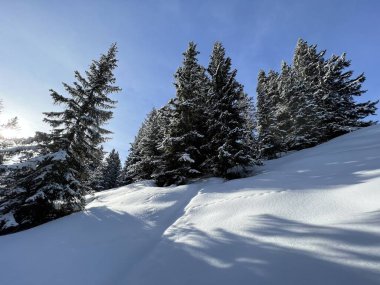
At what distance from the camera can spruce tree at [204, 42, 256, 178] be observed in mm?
16531

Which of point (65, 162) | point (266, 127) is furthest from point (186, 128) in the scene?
point (266, 127)

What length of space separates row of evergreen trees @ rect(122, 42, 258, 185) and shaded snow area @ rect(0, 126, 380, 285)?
484 cm

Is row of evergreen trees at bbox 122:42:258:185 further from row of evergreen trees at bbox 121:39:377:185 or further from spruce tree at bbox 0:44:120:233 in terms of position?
spruce tree at bbox 0:44:120:233

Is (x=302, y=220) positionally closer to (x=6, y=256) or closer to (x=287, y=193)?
(x=287, y=193)

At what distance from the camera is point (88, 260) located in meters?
7.03

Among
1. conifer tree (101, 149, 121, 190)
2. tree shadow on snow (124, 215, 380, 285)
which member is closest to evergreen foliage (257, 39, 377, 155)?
tree shadow on snow (124, 215, 380, 285)

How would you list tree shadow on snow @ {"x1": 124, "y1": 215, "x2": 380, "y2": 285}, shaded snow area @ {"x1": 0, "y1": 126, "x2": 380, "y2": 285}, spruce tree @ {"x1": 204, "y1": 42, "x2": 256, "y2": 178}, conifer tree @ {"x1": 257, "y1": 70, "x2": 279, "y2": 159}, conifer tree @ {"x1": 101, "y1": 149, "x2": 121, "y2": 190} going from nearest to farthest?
tree shadow on snow @ {"x1": 124, "y1": 215, "x2": 380, "y2": 285}, shaded snow area @ {"x1": 0, "y1": 126, "x2": 380, "y2": 285}, spruce tree @ {"x1": 204, "y1": 42, "x2": 256, "y2": 178}, conifer tree @ {"x1": 257, "y1": 70, "x2": 279, "y2": 159}, conifer tree @ {"x1": 101, "y1": 149, "x2": 121, "y2": 190}

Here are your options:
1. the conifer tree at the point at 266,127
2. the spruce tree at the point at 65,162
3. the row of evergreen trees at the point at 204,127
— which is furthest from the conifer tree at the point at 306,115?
the spruce tree at the point at 65,162

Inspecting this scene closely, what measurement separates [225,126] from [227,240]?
11.7 m

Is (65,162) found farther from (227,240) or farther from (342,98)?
(342,98)

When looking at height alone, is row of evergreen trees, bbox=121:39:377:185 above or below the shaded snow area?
above

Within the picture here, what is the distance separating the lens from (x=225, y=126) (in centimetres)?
1769

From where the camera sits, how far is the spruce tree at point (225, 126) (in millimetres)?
16531

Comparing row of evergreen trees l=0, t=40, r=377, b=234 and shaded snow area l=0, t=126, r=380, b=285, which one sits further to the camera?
row of evergreen trees l=0, t=40, r=377, b=234
